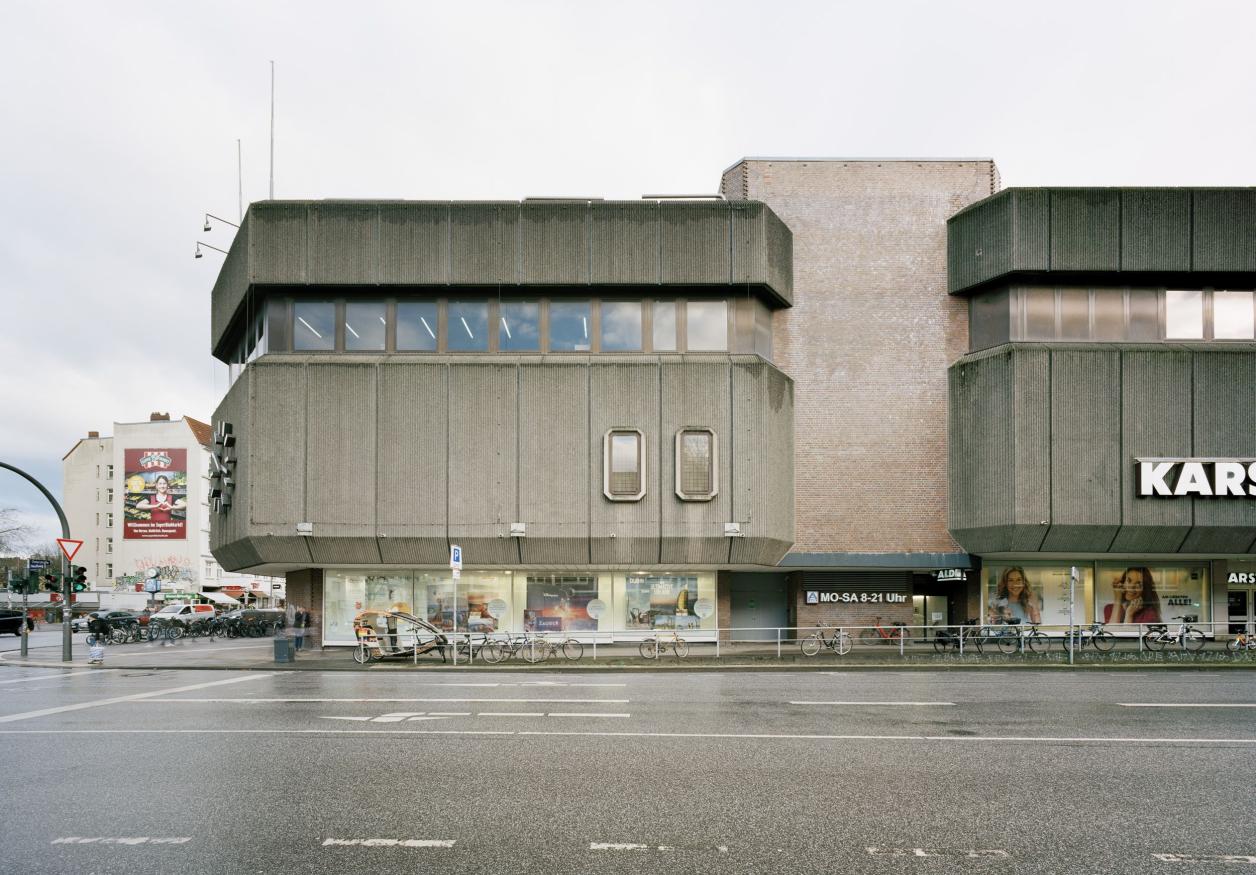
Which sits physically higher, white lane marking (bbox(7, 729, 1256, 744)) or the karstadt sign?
the karstadt sign

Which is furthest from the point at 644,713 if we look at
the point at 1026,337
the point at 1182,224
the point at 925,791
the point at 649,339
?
the point at 1182,224

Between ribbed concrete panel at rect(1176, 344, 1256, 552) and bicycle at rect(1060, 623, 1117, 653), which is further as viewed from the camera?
ribbed concrete panel at rect(1176, 344, 1256, 552)

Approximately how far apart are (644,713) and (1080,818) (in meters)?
7.51

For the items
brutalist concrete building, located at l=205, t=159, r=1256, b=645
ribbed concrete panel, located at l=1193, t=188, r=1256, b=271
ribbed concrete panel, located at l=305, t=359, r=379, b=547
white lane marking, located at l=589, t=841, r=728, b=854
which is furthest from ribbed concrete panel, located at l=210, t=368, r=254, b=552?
ribbed concrete panel, located at l=1193, t=188, r=1256, b=271

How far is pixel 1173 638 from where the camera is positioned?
90.0ft

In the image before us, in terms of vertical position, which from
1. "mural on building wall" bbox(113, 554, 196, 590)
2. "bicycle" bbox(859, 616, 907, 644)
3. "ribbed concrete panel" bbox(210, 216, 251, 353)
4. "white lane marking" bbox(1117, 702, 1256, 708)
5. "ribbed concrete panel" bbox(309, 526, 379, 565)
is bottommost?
"mural on building wall" bbox(113, 554, 196, 590)

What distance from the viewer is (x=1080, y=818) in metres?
7.83

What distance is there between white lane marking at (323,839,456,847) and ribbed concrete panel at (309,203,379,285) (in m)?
24.4

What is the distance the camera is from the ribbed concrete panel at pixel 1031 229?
2867 centimetres

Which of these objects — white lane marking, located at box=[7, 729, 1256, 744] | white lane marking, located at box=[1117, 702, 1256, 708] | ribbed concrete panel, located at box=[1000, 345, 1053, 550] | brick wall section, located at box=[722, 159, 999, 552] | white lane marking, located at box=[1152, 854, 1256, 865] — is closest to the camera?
white lane marking, located at box=[1152, 854, 1256, 865]

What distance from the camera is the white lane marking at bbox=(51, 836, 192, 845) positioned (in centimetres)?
722

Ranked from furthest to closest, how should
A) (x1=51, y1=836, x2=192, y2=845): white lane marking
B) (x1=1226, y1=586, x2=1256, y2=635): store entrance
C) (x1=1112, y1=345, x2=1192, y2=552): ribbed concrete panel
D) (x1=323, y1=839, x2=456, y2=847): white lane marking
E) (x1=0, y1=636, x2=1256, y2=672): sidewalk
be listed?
(x1=1226, y1=586, x2=1256, y2=635): store entrance
(x1=1112, y1=345, x2=1192, y2=552): ribbed concrete panel
(x1=0, y1=636, x2=1256, y2=672): sidewalk
(x1=51, y1=836, x2=192, y2=845): white lane marking
(x1=323, y1=839, x2=456, y2=847): white lane marking

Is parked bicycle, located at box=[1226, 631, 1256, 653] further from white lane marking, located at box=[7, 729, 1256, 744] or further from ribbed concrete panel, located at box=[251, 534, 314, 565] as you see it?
ribbed concrete panel, located at box=[251, 534, 314, 565]

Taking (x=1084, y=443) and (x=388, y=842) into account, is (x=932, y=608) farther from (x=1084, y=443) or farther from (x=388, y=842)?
(x=388, y=842)
